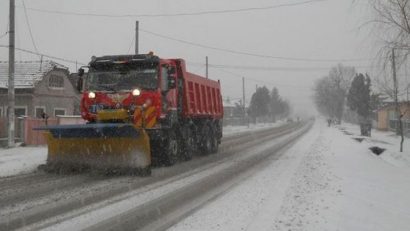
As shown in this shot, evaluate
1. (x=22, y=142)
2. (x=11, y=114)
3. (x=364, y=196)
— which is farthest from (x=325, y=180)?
(x=22, y=142)

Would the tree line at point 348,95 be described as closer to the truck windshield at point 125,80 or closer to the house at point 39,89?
the house at point 39,89

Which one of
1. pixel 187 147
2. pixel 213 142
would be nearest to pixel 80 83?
pixel 187 147

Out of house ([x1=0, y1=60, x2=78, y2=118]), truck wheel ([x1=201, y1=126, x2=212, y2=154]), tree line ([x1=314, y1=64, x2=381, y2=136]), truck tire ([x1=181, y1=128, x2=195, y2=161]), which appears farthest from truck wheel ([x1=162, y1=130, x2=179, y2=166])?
tree line ([x1=314, y1=64, x2=381, y2=136])

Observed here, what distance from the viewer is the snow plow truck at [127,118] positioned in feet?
43.9

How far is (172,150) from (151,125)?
1.69 meters

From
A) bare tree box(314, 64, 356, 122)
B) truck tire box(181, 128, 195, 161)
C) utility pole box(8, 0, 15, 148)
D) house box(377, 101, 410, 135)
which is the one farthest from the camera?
bare tree box(314, 64, 356, 122)

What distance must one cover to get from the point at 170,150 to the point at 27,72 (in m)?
23.6

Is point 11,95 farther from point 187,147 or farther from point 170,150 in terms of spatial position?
point 170,150

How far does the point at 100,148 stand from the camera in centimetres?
1362

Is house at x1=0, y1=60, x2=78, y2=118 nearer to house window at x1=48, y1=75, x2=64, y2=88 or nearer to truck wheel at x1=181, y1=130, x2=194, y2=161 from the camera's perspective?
house window at x1=48, y1=75, x2=64, y2=88

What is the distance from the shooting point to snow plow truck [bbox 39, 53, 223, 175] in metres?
13.4

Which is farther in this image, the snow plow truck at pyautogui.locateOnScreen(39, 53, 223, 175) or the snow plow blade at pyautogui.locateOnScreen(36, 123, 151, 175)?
the snow plow truck at pyautogui.locateOnScreen(39, 53, 223, 175)

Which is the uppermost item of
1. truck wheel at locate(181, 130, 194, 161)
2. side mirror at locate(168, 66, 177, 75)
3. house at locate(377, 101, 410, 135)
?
side mirror at locate(168, 66, 177, 75)

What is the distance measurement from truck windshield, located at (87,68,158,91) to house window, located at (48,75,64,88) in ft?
76.4
